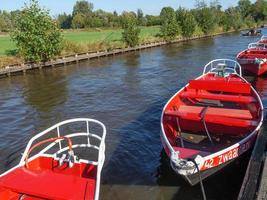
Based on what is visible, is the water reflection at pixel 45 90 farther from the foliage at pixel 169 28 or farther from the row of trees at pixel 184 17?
the foliage at pixel 169 28

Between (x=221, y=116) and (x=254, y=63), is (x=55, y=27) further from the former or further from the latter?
(x=221, y=116)

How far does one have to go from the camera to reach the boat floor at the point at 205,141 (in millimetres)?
12523

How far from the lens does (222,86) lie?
16734 millimetres

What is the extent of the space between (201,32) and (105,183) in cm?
6982

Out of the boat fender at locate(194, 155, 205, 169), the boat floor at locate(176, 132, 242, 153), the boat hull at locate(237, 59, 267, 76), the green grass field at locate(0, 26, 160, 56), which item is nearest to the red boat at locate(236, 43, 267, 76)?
the boat hull at locate(237, 59, 267, 76)

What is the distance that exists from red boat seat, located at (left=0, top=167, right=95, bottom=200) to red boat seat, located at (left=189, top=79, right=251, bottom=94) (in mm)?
9966

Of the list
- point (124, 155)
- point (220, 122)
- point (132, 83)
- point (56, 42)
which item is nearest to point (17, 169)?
point (124, 155)

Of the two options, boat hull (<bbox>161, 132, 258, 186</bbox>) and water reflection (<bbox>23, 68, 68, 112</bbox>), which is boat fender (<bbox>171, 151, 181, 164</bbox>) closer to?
boat hull (<bbox>161, 132, 258, 186</bbox>)

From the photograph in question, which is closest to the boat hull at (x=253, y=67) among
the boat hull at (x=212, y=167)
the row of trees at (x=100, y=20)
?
the boat hull at (x=212, y=167)

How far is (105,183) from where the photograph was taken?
1176 centimetres

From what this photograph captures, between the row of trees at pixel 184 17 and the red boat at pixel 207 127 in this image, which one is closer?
the red boat at pixel 207 127

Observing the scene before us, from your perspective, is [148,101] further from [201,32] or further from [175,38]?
[201,32]

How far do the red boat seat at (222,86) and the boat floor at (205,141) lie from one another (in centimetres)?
397

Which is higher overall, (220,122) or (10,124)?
(220,122)
